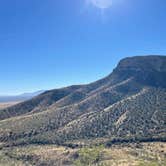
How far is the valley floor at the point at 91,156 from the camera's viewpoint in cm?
11681

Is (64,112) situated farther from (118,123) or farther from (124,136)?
(124,136)

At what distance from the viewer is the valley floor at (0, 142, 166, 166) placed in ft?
383

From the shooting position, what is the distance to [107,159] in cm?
12062

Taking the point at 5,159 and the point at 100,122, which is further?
the point at 100,122

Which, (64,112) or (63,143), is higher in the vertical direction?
(64,112)

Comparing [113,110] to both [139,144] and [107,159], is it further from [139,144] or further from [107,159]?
[107,159]

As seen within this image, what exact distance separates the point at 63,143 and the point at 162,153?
150ft

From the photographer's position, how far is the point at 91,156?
125 meters

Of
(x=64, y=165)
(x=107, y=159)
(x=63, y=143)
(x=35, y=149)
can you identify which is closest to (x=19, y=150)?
(x=35, y=149)

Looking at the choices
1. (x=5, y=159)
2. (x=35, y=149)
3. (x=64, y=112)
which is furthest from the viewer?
(x=64, y=112)

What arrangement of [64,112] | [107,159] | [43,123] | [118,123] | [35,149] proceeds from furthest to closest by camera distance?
[64,112], [43,123], [118,123], [35,149], [107,159]

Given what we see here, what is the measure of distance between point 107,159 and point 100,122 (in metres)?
52.5

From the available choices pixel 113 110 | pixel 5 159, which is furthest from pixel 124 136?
pixel 5 159

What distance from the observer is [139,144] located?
138 meters
